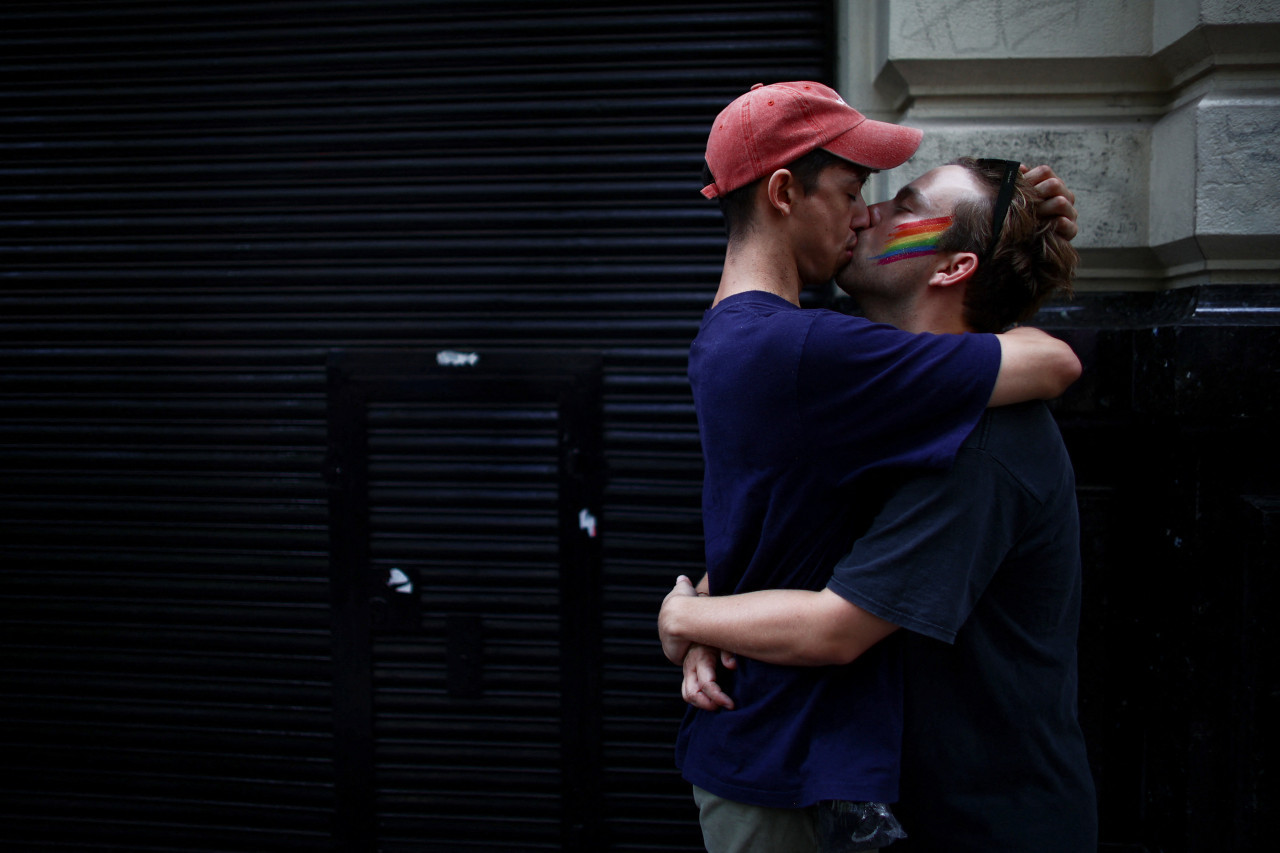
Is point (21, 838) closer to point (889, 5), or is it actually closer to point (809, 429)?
point (809, 429)

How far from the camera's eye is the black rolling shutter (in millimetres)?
3246

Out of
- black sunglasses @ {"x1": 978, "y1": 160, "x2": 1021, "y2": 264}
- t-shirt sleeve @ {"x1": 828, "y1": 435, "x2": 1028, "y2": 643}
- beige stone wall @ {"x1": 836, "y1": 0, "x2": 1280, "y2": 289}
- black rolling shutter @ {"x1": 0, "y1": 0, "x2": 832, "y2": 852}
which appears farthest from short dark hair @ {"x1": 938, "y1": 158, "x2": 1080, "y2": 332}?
black rolling shutter @ {"x1": 0, "y1": 0, "x2": 832, "y2": 852}

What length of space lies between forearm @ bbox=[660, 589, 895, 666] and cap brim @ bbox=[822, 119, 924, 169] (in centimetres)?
100

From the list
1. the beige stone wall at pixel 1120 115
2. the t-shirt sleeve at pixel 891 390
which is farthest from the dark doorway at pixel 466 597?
the t-shirt sleeve at pixel 891 390

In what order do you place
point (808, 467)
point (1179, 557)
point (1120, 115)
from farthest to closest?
point (1120, 115), point (1179, 557), point (808, 467)

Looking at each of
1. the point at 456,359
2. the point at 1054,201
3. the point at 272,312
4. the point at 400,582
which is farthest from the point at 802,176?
the point at 272,312

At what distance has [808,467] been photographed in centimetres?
156

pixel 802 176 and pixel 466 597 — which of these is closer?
pixel 802 176

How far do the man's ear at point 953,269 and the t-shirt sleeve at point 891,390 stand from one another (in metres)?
0.28

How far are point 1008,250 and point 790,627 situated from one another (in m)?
1.00

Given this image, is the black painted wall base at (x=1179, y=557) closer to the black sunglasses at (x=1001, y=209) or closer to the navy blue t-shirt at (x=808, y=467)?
the black sunglasses at (x=1001, y=209)

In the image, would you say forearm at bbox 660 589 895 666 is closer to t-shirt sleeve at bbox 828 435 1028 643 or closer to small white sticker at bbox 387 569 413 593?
t-shirt sleeve at bbox 828 435 1028 643

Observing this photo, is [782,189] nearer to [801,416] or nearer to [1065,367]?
[801,416]

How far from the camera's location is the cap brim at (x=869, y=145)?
69.2 inches
